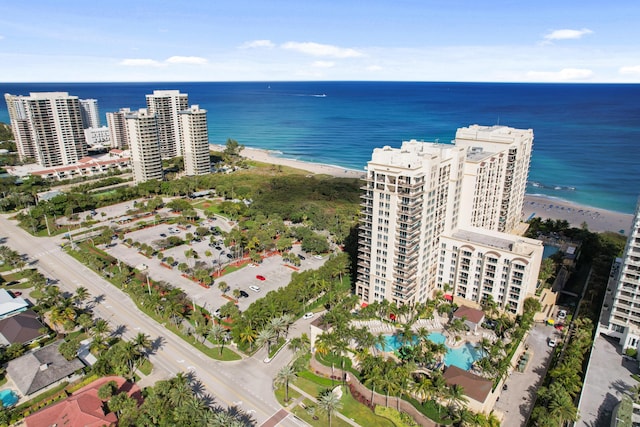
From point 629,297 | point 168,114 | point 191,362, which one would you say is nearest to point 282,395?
point 191,362

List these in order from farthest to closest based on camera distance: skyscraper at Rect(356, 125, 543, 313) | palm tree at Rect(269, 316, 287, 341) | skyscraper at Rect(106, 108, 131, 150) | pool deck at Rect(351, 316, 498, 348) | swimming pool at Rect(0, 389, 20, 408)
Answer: skyscraper at Rect(106, 108, 131, 150) → pool deck at Rect(351, 316, 498, 348) → skyscraper at Rect(356, 125, 543, 313) → palm tree at Rect(269, 316, 287, 341) → swimming pool at Rect(0, 389, 20, 408)

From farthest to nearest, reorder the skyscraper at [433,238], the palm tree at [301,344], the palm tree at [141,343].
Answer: the skyscraper at [433,238], the palm tree at [301,344], the palm tree at [141,343]

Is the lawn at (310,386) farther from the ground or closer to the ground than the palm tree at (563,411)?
closer to the ground

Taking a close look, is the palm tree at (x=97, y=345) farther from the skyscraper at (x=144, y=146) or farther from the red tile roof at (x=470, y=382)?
the skyscraper at (x=144, y=146)

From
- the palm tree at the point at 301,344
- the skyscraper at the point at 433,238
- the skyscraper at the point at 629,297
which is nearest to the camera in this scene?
the skyscraper at the point at 629,297

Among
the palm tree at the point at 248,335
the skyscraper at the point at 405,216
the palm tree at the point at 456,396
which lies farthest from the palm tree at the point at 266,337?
the palm tree at the point at 456,396

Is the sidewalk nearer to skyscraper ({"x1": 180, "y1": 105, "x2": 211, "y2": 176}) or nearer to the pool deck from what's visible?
the pool deck

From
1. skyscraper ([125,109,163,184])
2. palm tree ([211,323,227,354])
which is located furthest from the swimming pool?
skyscraper ([125,109,163,184])

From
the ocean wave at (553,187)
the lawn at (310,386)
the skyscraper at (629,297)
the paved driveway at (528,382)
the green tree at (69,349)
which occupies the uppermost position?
the skyscraper at (629,297)
